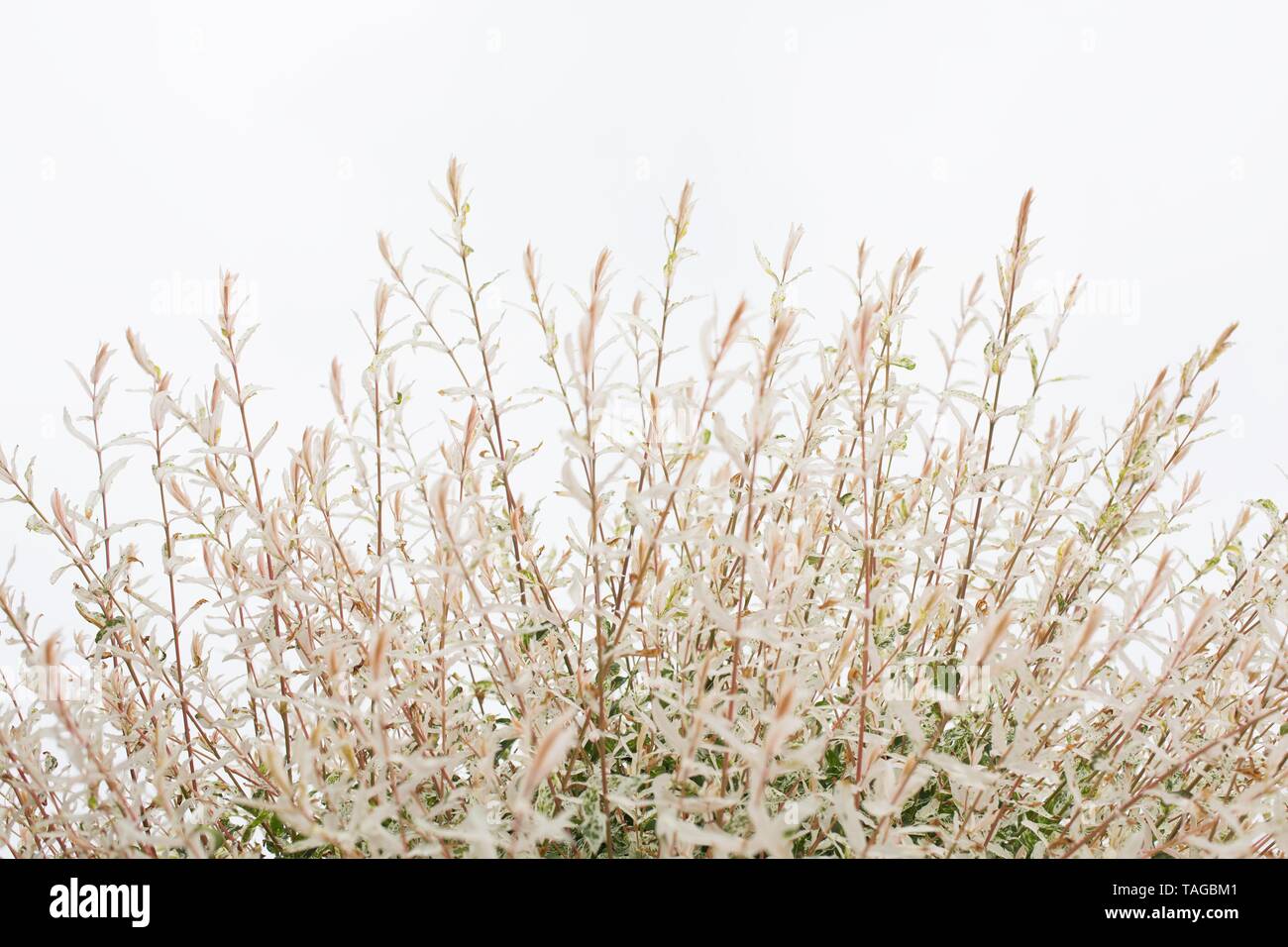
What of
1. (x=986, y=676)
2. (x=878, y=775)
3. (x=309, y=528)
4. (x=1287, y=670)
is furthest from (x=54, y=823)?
(x=1287, y=670)

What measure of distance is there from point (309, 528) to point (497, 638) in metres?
0.38

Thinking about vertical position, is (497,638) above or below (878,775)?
A: above

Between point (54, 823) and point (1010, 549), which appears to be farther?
point (1010, 549)

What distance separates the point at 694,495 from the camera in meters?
1.07

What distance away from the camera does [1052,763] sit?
1234mm

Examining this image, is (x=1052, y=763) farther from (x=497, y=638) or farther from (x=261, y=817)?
(x=261, y=817)

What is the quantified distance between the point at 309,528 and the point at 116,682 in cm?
40
